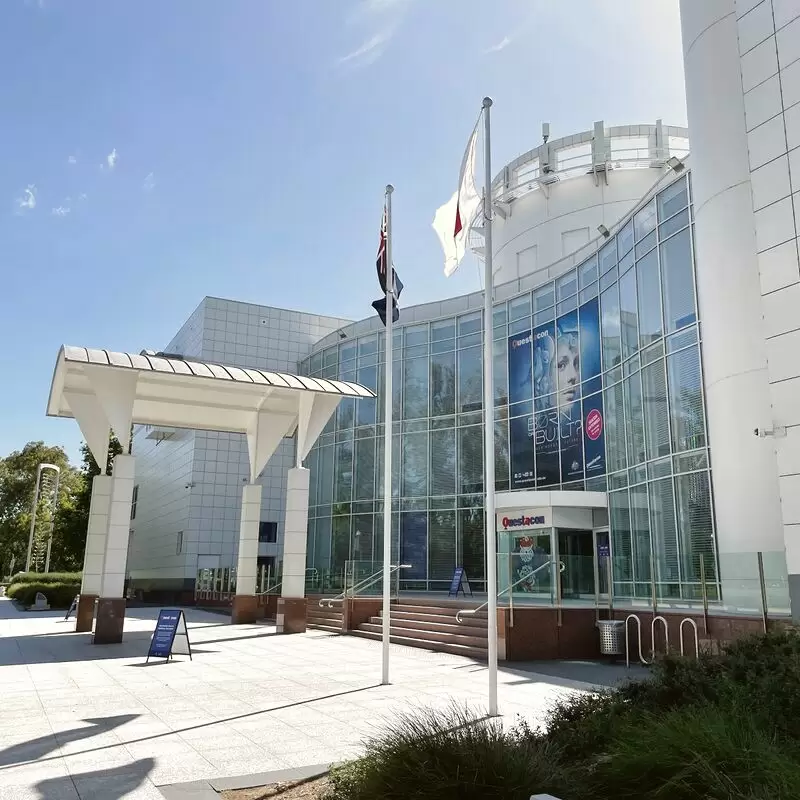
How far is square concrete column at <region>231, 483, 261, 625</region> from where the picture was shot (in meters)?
26.0

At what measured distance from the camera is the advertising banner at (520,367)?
3098 centimetres

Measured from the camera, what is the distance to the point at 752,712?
6191mm

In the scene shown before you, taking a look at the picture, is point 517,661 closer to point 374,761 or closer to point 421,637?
point 421,637

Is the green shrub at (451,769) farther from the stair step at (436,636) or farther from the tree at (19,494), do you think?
the tree at (19,494)

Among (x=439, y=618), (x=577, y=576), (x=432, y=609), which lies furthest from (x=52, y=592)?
(x=577, y=576)

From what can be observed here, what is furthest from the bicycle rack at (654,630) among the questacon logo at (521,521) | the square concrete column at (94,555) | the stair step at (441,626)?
the square concrete column at (94,555)

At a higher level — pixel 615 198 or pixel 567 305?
pixel 615 198

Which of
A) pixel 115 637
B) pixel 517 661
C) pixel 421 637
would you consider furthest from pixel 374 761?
pixel 115 637

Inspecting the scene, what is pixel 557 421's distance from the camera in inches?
1147

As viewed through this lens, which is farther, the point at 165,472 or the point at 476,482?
the point at 165,472

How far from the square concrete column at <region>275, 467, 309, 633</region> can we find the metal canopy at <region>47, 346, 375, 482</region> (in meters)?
1.14

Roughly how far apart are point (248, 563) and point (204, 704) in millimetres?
15345

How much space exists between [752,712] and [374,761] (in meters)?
3.13

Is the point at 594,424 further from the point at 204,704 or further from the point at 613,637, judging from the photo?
the point at 204,704
